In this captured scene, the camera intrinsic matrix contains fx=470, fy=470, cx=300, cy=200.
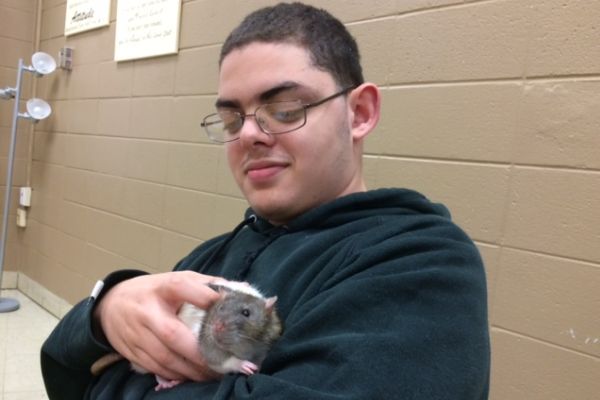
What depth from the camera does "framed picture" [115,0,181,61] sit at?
269cm

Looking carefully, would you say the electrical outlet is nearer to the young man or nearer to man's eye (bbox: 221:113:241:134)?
the young man

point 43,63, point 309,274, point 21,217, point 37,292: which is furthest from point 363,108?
point 21,217

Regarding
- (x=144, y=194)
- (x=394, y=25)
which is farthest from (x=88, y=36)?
(x=394, y=25)

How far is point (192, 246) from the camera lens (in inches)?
102

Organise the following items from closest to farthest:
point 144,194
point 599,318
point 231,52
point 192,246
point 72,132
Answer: point 231,52 → point 599,318 → point 192,246 → point 144,194 → point 72,132

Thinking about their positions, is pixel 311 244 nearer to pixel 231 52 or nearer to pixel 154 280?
pixel 154 280

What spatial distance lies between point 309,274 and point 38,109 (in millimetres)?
3830

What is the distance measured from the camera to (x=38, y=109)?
12.8 ft

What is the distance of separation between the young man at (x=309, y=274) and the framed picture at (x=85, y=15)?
251 centimetres

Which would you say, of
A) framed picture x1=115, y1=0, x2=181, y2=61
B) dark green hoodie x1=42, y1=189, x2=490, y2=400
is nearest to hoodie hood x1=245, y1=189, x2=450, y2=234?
dark green hoodie x1=42, y1=189, x2=490, y2=400

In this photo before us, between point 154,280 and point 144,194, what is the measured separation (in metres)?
2.10

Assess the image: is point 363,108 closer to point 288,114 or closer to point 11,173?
point 288,114

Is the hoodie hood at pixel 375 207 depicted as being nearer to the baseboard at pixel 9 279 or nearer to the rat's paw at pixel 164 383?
the rat's paw at pixel 164 383

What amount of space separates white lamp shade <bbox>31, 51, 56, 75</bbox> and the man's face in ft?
11.0
